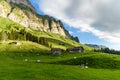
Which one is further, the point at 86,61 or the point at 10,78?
the point at 86,61

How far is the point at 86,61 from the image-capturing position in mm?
110312

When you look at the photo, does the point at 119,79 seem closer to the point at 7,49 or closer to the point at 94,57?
the point at 94,57

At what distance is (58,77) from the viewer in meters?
65.8

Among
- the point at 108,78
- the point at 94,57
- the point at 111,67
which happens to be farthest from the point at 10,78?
the point at 94,57

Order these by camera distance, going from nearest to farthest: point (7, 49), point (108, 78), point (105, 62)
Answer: point (108, 78), point (105, 62), point (7, 49)

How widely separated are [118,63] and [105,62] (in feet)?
17.6

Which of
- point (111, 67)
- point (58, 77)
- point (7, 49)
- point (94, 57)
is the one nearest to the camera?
point (58, 77)

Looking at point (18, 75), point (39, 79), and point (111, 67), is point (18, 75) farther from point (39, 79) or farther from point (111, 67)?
point (111, 67)

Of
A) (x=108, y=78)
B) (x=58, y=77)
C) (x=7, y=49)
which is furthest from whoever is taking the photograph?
(x=7, y=49)

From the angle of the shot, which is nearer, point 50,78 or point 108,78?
point 50,78

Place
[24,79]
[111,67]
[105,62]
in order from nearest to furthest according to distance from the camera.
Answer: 1. [24,79]
2. [111,67]
3. [105,62]

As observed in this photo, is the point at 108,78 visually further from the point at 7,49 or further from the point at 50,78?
the point at 7,49

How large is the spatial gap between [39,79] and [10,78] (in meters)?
6.78

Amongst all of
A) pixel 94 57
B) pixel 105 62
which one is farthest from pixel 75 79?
pixel 94 57
